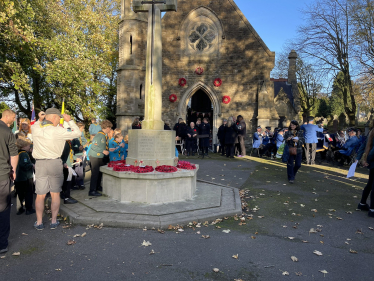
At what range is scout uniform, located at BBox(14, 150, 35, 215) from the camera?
5.32 meters

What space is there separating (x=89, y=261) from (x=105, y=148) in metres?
3.49

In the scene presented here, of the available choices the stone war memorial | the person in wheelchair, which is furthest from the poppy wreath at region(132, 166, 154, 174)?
the person in wheelchair

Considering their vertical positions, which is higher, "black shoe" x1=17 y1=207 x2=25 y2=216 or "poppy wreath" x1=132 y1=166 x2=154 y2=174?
"poppy wreath" x1=132 y1=166 x2=154 y2=174

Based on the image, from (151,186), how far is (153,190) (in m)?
0.09

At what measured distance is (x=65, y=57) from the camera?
1825 centimetres

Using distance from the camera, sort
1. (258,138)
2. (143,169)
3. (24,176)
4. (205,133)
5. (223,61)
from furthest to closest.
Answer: (223,61) < (258,138) < (205,133) < (143,169) < (24,176)

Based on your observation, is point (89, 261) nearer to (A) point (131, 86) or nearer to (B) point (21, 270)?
(B) point (21, 270)

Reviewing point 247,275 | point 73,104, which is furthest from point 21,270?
point 73,104

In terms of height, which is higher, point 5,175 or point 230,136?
point 230,136

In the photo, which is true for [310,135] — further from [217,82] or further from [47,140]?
[47,140]

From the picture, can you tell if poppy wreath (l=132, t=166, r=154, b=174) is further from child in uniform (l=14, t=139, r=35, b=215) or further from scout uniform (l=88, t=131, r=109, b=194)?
child in uniform (l=14, t=139, r=35, b=215)

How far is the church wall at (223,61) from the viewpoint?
17328 mm

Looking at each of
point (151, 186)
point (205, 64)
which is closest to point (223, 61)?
point (205, 64)

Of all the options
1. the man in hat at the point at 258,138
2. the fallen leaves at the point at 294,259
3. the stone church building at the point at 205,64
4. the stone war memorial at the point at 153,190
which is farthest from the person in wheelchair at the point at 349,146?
the fallen leaves at the point at 294,259
